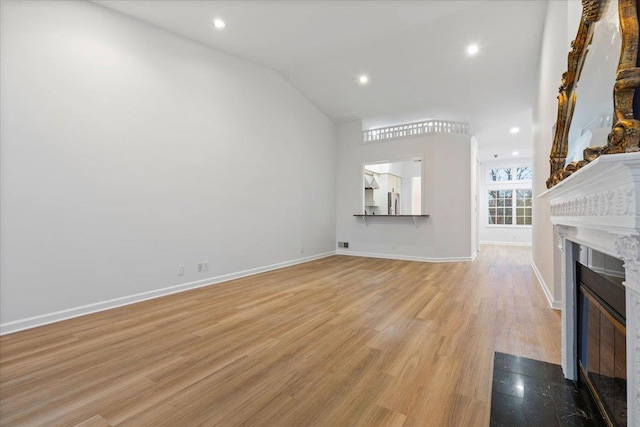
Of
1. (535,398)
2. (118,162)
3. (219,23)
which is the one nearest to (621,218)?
(535,398)

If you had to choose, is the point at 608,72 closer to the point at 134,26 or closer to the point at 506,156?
the point at 134,26

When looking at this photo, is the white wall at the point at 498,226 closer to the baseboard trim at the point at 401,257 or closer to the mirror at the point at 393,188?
the mirror at the point at 393,188

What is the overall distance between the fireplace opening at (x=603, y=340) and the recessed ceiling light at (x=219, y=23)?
14.4 ft

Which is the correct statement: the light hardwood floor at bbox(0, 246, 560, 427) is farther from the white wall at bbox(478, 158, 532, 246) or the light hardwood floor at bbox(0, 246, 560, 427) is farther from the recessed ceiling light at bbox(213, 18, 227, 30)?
the white wall at bbox(478, 158, 532, 246)

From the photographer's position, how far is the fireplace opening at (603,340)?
107 cm

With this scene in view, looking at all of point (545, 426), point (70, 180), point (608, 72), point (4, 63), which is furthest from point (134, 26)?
point (545, 426)

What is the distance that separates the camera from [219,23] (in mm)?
3672

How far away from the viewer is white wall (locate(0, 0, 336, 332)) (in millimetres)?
2551

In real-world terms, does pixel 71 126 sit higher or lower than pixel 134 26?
lower

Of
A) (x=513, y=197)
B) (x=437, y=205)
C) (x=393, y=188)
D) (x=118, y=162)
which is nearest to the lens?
(x=118, y=162)

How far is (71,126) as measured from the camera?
2.83 meters

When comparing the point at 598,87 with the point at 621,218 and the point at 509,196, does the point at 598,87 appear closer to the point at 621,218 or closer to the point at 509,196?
the point at 621,218

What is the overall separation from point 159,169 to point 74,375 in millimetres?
2377

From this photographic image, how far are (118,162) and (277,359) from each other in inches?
109
